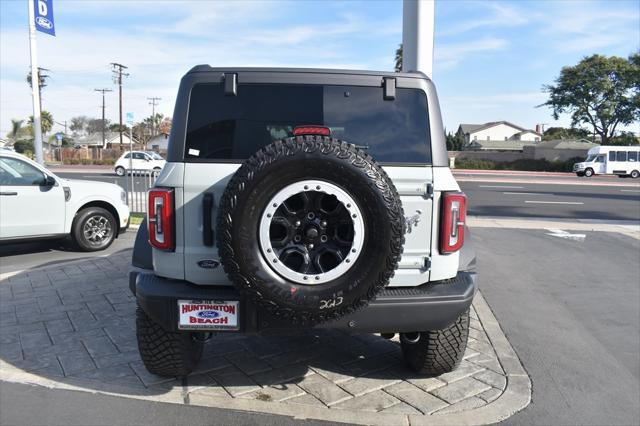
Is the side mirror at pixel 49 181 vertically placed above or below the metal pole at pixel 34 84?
below

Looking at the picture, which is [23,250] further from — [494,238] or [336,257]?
[494,238]

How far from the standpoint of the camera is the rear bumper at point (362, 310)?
3014 mm

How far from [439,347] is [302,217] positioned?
149 cm

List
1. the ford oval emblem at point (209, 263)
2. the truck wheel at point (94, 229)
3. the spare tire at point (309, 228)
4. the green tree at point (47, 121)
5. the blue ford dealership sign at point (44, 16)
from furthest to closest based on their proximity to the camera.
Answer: the green tree at point (47, 121), the blue ford dealership sign at point (44, 16), the truck wheel at point (94, 229), the ford oval emblem at point (209, 263), the spare tire at point (309, 228)

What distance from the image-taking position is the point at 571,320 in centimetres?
530

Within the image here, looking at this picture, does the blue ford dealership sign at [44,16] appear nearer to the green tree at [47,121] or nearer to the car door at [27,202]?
the car door at [27,202]

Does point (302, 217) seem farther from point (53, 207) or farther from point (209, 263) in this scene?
point (53, 207)

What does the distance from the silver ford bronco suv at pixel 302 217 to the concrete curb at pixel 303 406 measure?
0.22 m

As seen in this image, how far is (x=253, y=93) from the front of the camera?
3289 millimetres

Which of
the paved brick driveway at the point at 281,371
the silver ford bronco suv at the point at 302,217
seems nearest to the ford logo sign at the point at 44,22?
the paved brick driveway at the point at 281,371

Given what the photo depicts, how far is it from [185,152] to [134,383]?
65.4 inches

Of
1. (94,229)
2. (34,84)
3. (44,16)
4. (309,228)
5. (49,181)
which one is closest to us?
(309,228)

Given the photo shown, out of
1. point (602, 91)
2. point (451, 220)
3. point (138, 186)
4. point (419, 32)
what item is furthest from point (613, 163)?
point (451, 220)

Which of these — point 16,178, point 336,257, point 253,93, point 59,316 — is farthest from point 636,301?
point 16,178
